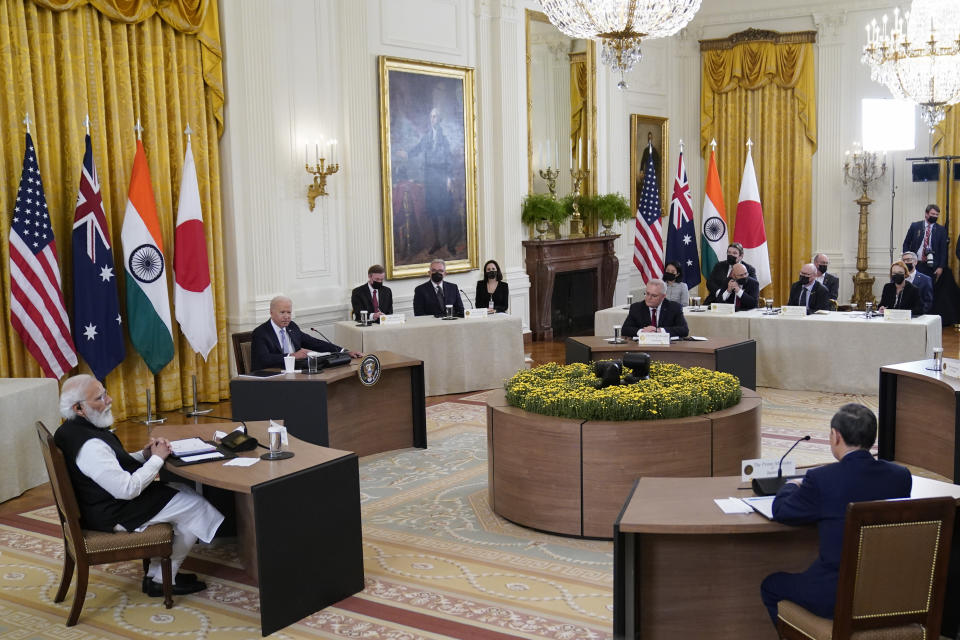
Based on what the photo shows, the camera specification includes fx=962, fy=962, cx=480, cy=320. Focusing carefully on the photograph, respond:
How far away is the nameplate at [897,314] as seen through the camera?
32.8ft

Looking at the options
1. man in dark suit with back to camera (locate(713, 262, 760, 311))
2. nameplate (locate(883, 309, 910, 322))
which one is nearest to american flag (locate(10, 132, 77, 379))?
man in dark suit with back to camera (locate(713, 262, 760, 311))

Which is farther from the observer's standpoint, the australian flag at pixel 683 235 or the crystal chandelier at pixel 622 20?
the australian flag at pixel 683 235

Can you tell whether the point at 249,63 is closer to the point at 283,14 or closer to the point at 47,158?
the point at 283,14

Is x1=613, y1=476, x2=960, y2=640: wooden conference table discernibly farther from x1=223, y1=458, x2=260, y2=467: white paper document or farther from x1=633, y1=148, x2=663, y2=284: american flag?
x1=633, y1=148, x2=663, y2=284: american flag

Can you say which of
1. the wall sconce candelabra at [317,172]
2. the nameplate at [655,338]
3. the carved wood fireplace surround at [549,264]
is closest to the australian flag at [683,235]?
the carved wood fireplace surround at [549,264]

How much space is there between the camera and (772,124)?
16.5m

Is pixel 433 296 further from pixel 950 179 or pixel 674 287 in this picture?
pixel 950 179

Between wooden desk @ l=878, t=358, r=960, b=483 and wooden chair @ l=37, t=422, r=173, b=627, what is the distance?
204 inches

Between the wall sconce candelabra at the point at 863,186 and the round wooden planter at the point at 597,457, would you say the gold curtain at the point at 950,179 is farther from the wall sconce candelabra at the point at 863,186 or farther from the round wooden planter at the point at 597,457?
the round wooden planter at the point at 597,457

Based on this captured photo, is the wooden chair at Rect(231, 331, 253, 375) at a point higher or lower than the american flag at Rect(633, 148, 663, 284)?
lower

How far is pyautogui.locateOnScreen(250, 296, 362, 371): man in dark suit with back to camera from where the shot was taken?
7.86 metres

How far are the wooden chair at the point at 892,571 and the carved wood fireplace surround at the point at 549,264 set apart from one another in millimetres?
10504

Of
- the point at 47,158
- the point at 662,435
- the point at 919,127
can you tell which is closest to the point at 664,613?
the point at 662,435

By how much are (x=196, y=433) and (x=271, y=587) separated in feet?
4.58
